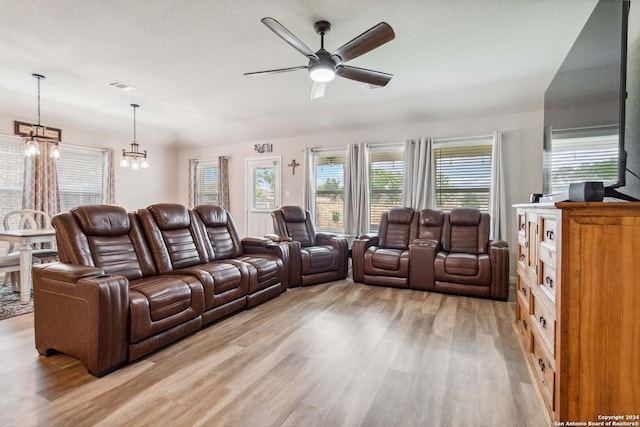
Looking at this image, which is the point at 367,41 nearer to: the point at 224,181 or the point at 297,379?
the point at 297,379

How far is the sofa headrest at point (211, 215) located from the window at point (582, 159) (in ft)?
11.2

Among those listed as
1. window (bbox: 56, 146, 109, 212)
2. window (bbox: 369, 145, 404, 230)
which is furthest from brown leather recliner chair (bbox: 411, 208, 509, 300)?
window (bbox: 56, 146, 109, 212)

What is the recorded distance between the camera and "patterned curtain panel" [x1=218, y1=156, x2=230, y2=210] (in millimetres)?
7059

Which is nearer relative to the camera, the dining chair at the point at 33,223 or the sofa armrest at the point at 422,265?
the dining chair at the point at 33,223

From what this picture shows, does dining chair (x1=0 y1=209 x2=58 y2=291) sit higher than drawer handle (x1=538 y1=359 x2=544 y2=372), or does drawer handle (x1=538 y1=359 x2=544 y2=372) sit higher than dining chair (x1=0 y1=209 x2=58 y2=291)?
dining chair (x1=0 y1=209 x2=58 y2=291)

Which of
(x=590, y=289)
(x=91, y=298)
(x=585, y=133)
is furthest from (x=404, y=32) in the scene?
(x=91, y=298)

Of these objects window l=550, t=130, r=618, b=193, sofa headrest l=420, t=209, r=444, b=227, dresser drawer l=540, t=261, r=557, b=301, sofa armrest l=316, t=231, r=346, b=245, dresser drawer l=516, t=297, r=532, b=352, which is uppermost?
window l=550, t=130, r=618, b=193

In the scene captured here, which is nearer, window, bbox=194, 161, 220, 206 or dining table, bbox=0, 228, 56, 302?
dining table, bbox=0, 228, 56, 302

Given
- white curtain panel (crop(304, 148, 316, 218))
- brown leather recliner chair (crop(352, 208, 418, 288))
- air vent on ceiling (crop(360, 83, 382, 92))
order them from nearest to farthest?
air vent on ceiling (crop(360, 83, 382, 92)) → brown leather recliner chair (crop(352, 208, 418, 288)) → white curtain panel (crop(304, 148, 316, 218))

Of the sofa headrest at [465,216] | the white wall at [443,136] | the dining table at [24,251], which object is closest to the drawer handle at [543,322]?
the sofa headrest at [465,216]

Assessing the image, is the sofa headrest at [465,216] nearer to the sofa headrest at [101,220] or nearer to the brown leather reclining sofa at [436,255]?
the brown leather reclining sofa at [436,255]

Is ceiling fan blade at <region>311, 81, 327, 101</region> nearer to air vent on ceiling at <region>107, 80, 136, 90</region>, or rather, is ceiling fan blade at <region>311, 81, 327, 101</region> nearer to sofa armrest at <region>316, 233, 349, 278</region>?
sofa armrest at <region>316, 233, 349, 278</region>

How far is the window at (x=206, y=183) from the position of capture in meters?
7.43

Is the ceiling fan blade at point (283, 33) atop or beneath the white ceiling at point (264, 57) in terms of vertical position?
beneath
